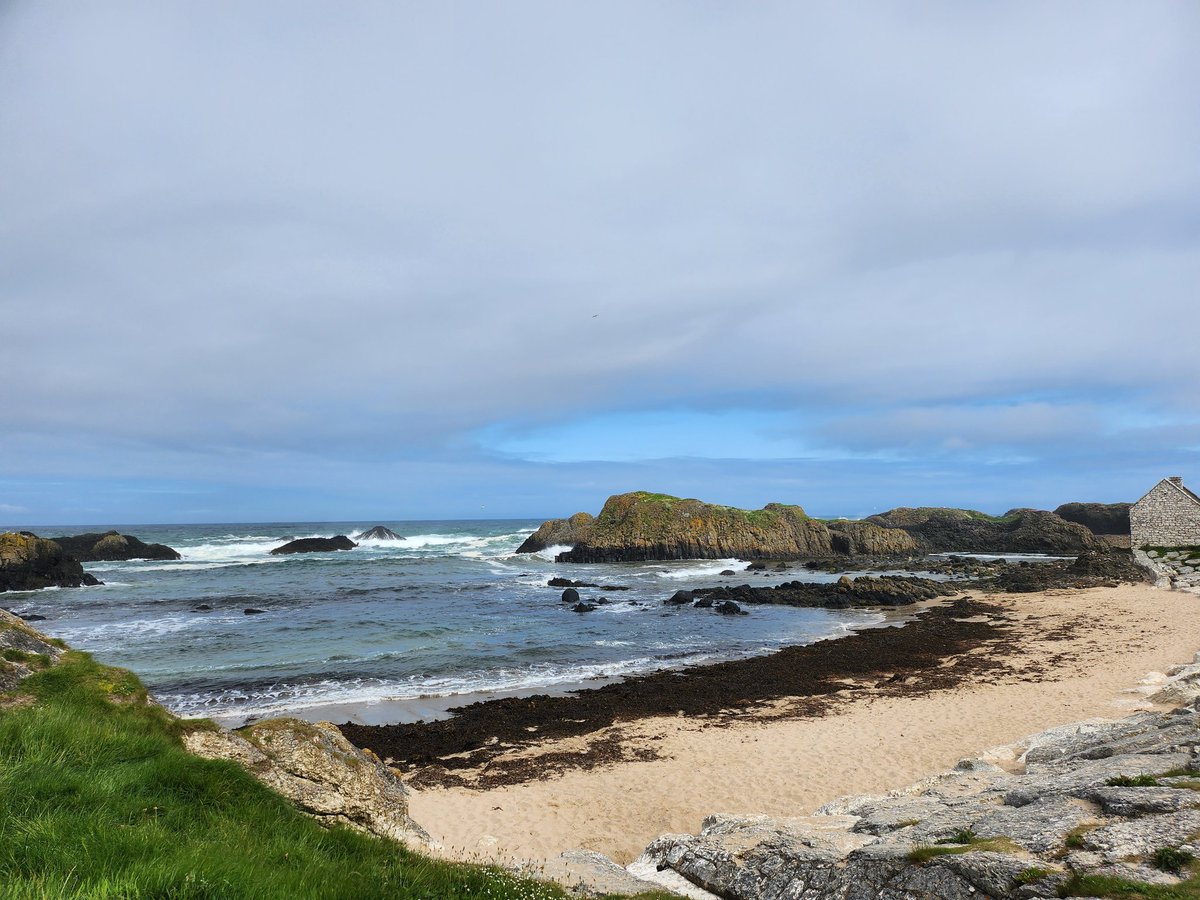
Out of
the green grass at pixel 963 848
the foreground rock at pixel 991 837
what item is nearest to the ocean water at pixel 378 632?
the foreground rock at pixel 991 837

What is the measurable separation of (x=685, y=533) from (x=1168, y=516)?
41130mm

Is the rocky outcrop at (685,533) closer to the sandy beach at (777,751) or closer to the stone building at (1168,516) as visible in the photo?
the stone building at (1168,516)

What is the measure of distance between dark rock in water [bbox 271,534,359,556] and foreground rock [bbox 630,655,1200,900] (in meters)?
80.9

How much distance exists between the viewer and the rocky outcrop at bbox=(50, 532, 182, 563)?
70.8 metres

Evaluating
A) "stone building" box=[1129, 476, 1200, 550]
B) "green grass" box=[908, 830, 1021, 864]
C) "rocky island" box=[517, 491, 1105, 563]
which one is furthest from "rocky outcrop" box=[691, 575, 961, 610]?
"green grass" box=[908, 830, 1021, 864]

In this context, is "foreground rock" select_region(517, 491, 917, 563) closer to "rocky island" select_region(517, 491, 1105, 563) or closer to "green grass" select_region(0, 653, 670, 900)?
"rocky island" select_region(517, 491, 1105, 563)

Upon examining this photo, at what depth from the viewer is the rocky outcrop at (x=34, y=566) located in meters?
45.8

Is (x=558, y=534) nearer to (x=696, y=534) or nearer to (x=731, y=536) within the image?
(x=696, y=534)

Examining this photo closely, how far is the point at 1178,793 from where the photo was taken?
19.2 feet

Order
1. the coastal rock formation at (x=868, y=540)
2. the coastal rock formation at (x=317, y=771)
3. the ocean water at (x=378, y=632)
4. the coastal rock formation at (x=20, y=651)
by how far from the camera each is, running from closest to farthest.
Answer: the coastal rock formation at (x=317, y=771) < the coastal rock formation at (x=20, y=651) < the ocean water at (x=378, y=632) < the coastal rock formation at (x=868, y=540)

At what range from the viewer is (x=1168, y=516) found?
3962 centimetres

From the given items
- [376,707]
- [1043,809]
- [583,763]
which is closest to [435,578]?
[376,707]

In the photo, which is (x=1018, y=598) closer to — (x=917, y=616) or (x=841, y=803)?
(x=917, y=616)

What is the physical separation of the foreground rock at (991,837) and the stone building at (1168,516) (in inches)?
1504
